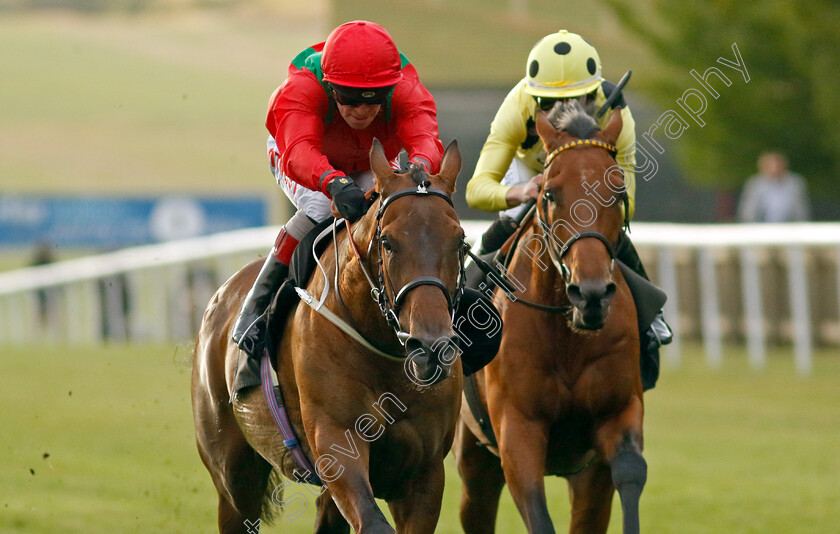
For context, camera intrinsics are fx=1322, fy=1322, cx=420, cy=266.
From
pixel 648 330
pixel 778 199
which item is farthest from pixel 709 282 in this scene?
pixel 648 330

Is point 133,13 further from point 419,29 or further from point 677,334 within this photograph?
point 677,334

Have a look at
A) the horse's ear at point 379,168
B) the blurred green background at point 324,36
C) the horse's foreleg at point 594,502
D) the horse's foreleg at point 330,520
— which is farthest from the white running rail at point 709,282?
the horse's ear at point 379,168

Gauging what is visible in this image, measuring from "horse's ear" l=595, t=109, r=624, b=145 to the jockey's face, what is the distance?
838 millimetres

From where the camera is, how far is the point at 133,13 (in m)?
40.3

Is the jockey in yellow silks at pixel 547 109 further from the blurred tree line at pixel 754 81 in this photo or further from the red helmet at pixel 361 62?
the blurred tree line at pixel 754 81

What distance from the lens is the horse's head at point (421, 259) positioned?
3.74 meters

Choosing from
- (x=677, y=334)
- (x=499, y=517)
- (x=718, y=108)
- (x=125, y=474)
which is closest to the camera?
(x=499, y=517)

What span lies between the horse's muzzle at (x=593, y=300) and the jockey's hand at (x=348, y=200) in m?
0.80

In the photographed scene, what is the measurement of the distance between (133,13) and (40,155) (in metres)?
6.61

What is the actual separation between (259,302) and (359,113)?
838 millimetres

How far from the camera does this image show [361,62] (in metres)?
4.54

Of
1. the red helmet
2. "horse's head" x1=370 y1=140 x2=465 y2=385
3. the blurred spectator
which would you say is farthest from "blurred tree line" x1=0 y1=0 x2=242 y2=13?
"horse's head" x1=370 y1=140 x2=465 y2=385

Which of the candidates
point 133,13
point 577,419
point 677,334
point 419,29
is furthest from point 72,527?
point 133,13

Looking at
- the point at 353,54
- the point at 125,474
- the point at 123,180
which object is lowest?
the point at 123,180
